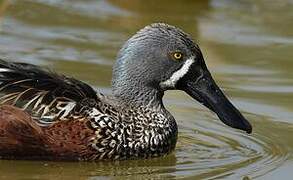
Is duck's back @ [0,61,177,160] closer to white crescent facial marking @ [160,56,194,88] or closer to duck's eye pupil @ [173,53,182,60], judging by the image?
white crescent facial marking @ [160,56,194,88]

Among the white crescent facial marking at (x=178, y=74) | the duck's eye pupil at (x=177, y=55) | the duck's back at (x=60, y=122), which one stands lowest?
the duck's back at (x=60, y=122)

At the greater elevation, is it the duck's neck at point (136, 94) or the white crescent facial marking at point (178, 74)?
the white crescent facial marking at point (178, 74)

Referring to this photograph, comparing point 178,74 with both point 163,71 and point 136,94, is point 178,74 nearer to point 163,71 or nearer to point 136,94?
point 163,71

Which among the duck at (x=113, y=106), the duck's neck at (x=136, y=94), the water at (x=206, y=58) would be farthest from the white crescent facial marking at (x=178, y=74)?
the water at (x=206, y=58)

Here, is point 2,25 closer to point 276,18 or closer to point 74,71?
point 74,71

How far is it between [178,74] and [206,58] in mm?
3218

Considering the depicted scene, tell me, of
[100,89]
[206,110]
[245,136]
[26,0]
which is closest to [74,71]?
[100,89]

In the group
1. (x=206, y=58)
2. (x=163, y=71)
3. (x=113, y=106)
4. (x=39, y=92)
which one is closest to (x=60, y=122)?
(x=39, y=92)

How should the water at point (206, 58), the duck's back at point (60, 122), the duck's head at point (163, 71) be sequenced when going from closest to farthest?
the duck's back at point (60, 122), the water at point (206, 58), the duck's head at point (163, 71)

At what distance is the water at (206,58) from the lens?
943 centimetres

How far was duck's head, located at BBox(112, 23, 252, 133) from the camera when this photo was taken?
9.82 m

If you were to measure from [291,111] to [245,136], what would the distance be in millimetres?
831

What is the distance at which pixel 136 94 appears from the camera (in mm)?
9922

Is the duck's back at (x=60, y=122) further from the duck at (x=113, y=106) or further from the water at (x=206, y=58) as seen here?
the water at (x=206, y=58)
